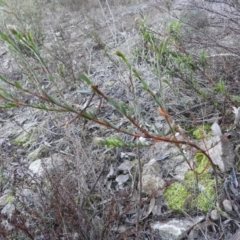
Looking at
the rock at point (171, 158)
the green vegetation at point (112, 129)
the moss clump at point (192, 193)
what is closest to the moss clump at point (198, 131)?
the green vegetation at point (112, 129)

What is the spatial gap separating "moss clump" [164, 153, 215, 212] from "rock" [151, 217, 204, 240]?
71mm

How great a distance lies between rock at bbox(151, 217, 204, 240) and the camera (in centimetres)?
161

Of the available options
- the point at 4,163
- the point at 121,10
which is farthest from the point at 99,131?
the point at 121,10

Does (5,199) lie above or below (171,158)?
above

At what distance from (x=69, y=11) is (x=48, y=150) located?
4024 mm

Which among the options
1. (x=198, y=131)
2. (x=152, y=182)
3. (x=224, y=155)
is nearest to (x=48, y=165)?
(x=152, y=182)

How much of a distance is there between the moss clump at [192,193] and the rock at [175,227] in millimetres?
71

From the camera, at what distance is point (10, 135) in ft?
9.32

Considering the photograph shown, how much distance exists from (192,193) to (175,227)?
230 millimetres

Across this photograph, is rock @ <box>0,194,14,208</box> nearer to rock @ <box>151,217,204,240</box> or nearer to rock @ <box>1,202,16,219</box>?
rock @ <box>1,202,16,219</box>

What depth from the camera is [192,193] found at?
1794mm

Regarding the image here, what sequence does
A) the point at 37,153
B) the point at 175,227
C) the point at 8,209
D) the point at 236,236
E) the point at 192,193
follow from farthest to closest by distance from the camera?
the point at 37,153 → the point at 8,209 → the point at 192,193 → the point at 175,227 → the point at 236,236

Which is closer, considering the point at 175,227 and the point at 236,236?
the point at 236,236

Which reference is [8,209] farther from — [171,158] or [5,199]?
[171,158]
